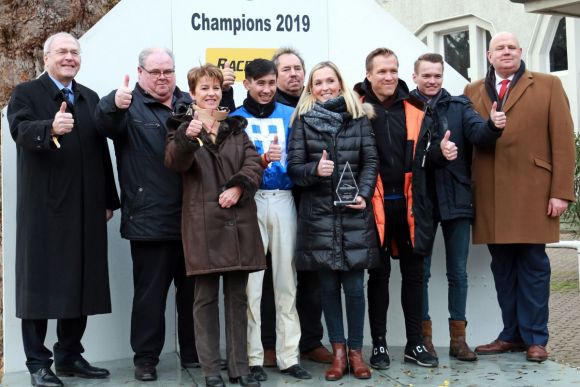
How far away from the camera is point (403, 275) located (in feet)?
20.4

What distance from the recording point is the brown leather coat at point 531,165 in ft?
21.1

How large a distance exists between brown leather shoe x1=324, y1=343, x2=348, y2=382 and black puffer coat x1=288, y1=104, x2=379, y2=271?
21.7 inches

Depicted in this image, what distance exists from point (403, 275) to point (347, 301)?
0.48 metres

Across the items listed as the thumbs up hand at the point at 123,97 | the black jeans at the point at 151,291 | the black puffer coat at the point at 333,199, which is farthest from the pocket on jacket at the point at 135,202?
the black puffer coat at the point at 333,199

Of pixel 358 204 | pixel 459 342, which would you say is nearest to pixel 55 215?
pixel 358 204

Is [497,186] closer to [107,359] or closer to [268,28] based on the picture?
[268,28]

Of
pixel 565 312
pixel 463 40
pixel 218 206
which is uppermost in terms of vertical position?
pixel 463 40

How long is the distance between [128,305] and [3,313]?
83 cm

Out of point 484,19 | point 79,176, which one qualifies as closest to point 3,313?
point 79,176

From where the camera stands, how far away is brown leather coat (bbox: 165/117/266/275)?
554 centimetres

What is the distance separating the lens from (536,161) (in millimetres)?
6430

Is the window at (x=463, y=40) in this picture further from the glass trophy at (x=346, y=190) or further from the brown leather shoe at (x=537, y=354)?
the glass trophy at (x=346, y=190)

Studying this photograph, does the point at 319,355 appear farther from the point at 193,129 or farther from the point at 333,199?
the point at 193,129

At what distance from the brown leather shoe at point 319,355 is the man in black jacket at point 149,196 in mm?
1063
